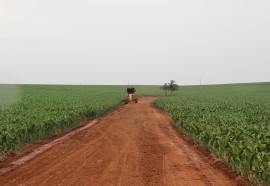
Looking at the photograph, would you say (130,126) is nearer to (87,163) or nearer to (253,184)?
(87,163)

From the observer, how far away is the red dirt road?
933 centimetres

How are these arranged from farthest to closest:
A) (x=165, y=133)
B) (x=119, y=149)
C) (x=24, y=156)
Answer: (x=165, y=133), (x=119, y=149), (x=24, y=156)

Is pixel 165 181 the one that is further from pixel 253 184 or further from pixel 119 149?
pixel 119 149

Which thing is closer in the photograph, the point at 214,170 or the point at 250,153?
the point at 250,153

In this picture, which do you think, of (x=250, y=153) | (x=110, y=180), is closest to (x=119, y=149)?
(x=110, y=180)

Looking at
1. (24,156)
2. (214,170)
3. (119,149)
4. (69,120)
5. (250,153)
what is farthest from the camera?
(69,120)

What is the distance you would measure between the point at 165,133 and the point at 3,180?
36.2 feet

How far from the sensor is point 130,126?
22.0 metres

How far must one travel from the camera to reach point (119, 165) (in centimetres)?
1099

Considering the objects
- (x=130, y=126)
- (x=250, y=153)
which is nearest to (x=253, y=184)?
(x=250, y=153)

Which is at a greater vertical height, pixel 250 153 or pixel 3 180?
pixel 250 153

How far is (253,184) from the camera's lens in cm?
893

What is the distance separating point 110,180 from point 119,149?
4556 millimetres

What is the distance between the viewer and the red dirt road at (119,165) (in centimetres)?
933
